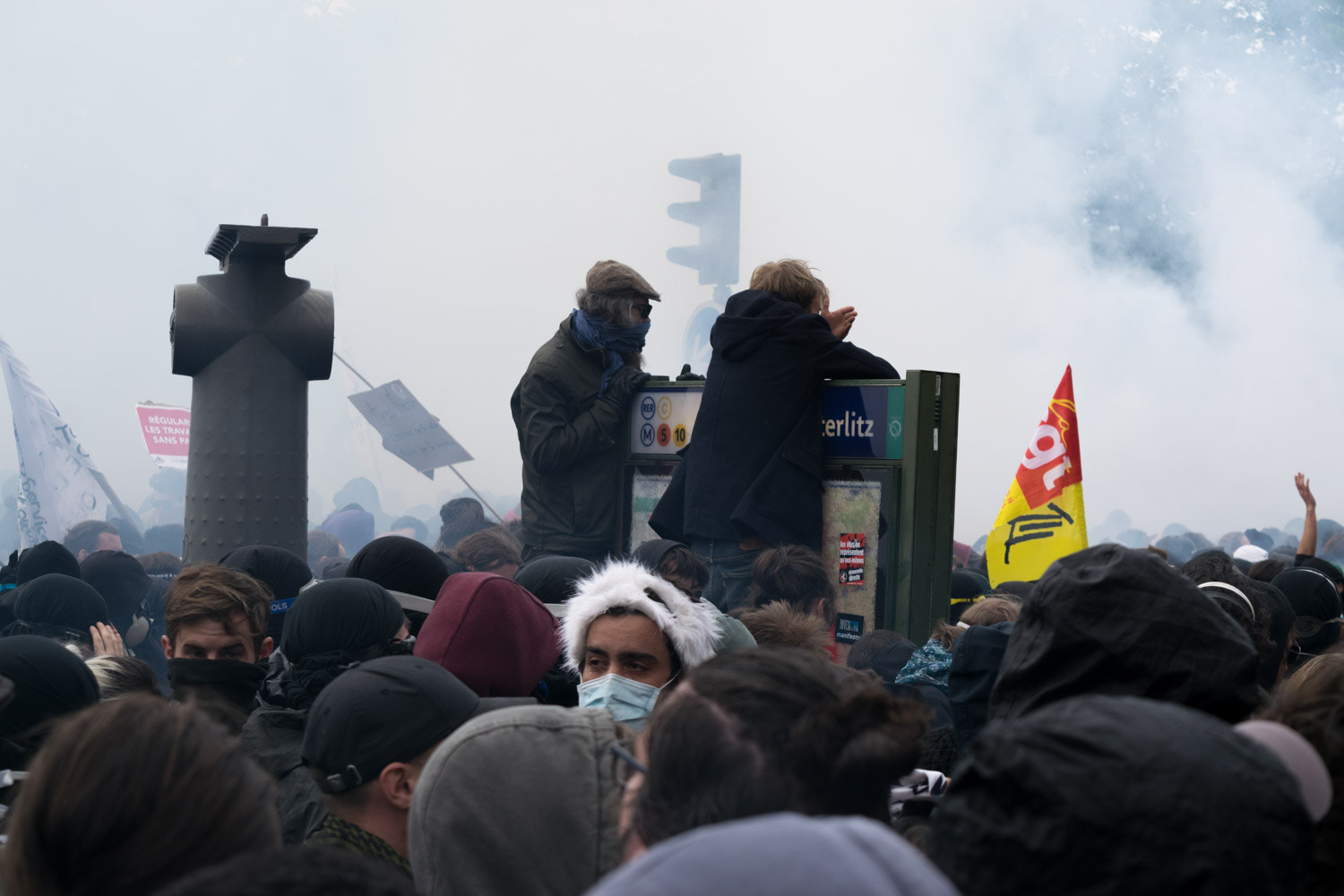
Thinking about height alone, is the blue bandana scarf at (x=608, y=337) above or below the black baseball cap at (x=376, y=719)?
above

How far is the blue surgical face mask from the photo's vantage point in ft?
8.39

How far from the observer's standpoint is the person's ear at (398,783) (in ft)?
6.82

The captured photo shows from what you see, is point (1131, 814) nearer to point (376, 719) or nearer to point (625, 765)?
point (625, 765)

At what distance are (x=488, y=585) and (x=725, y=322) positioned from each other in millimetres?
2082

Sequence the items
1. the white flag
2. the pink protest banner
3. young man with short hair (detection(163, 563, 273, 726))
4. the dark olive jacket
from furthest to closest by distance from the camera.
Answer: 1. the pink protest banner
2. the white flag
3. the dark olive jacket
4. young man with short hair (detection(163, 563, 273, 726))

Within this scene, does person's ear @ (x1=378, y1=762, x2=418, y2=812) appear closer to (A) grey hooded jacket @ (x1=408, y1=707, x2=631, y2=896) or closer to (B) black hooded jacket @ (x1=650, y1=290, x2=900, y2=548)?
(A) grey hooded jacket @ (x1=408, y1=707, x2=631, y2=896)

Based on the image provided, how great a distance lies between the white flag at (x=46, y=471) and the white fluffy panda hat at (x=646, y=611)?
6832 mm

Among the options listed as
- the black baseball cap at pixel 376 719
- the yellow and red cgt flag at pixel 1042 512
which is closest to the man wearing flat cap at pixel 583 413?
the yellow and red cgt flag at pixel 1042 512

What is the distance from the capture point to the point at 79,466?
8.59 meters

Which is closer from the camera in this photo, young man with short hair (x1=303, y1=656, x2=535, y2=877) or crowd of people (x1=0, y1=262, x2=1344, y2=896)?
crowd of people (x1=0, y1=262, x2=1344, y2=896)

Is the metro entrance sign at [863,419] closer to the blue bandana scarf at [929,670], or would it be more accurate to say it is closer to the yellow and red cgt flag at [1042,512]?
the yellow and red cgt flag at [1042,512]

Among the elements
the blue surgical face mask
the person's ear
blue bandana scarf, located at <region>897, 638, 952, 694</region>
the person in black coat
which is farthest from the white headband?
the person's ear

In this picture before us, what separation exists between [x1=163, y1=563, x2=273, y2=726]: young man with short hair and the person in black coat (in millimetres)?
1904

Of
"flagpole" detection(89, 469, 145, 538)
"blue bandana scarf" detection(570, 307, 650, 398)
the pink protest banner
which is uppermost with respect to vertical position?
"blue bandana scarf" detection(570, 307, 650, 398)
